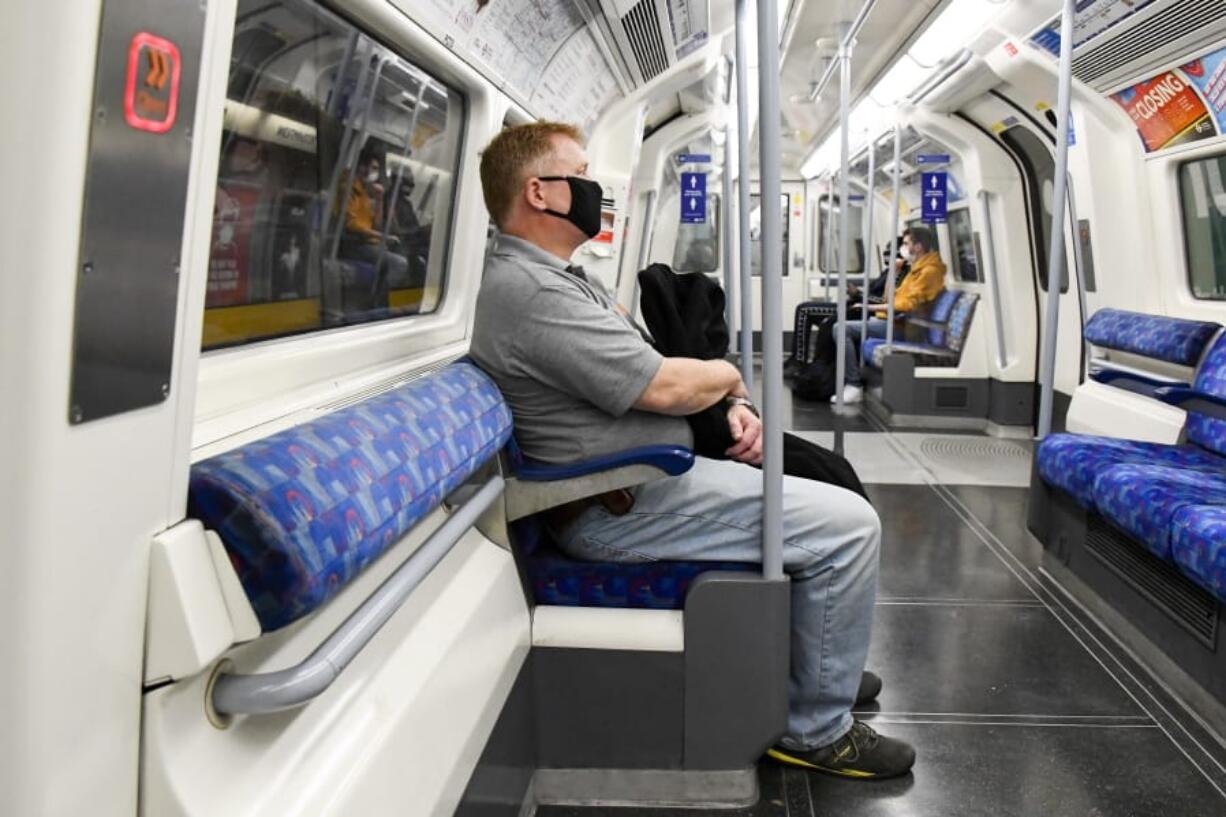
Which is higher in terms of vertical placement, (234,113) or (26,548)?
(234,113)

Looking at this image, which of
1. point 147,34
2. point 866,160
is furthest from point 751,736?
point 866,160

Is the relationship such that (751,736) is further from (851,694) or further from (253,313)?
(253,313)

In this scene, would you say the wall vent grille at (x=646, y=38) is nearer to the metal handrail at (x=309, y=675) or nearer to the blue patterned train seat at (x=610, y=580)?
the blue patterned train seat at (x=610, y=580)

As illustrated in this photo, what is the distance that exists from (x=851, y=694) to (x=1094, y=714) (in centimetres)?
91

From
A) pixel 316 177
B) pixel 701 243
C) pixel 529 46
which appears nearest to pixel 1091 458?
pixel 529 46

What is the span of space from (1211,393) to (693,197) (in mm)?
5171

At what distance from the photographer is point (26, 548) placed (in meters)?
0.75

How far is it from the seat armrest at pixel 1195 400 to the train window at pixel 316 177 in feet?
9.78

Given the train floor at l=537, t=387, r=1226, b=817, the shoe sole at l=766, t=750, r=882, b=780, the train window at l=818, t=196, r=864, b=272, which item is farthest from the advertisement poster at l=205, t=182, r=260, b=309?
the train window at l=818, t=196, r=864, b=272

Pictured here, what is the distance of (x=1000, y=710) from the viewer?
2717 millimetres

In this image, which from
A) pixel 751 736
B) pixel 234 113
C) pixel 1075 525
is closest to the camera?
pixel 234 113

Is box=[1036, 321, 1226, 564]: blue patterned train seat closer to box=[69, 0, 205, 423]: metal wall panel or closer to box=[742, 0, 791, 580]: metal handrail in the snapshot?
box=[742, 0, 791, 580]: metal handrail

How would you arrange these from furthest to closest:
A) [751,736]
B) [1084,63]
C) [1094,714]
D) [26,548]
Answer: [1084,63]
[1094,714]
[751,736]
[26,548]

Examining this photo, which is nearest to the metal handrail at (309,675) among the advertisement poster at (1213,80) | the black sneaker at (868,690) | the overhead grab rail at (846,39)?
the black sneaker at (868,690)
